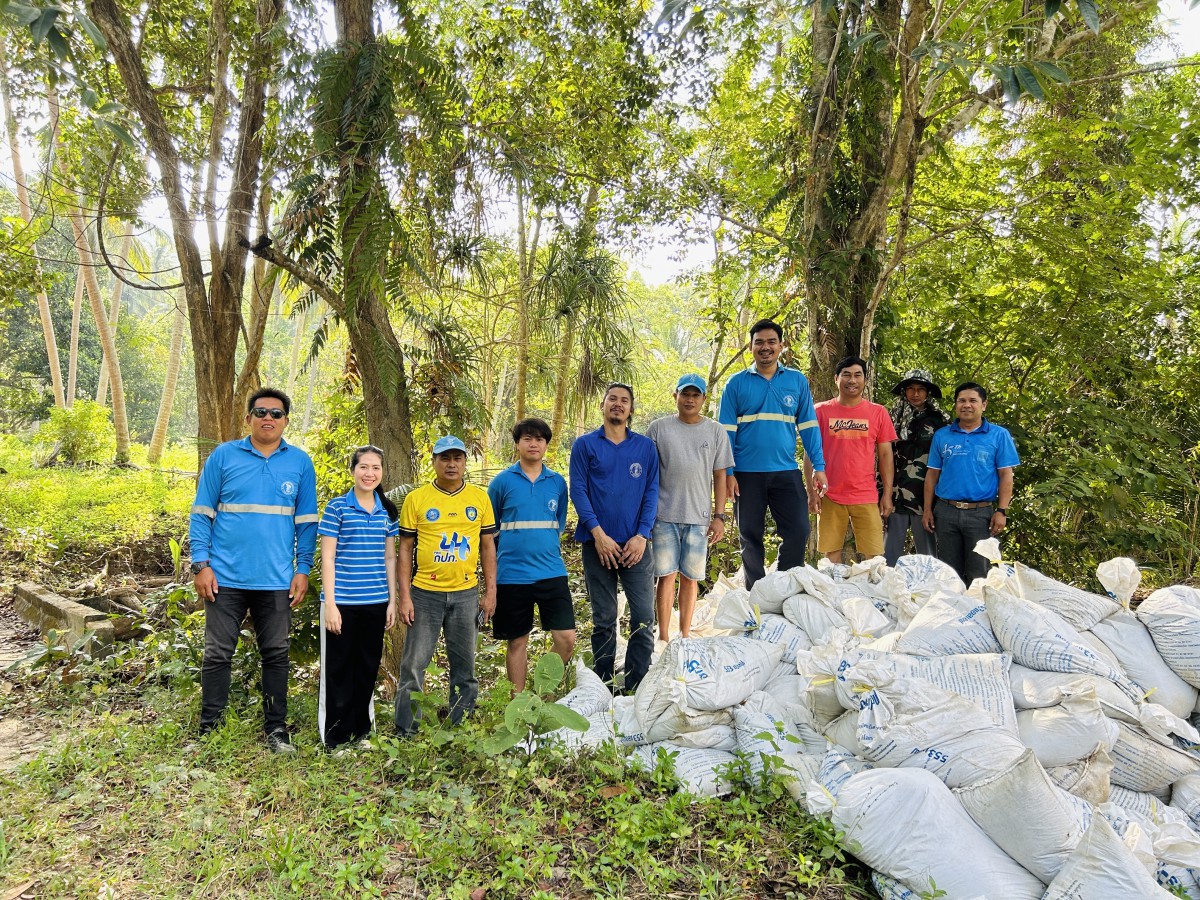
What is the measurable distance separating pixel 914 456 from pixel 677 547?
2.12 meters

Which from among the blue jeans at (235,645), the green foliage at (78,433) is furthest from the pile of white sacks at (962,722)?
the green foliage at (78,433)

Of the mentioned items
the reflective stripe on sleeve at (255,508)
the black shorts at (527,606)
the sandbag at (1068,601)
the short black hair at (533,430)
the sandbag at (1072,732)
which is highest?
the short black hair at (533,430)

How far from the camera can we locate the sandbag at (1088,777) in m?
2.52

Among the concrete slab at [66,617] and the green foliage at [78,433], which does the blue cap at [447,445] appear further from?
the green foliage at [78,433]

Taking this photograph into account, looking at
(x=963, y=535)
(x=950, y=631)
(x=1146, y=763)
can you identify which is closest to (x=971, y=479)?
(x=963, y=535)

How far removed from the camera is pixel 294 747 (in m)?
3.30

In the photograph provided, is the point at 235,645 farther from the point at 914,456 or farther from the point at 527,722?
the point at 914,456

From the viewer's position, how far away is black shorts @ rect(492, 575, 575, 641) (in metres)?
3.68

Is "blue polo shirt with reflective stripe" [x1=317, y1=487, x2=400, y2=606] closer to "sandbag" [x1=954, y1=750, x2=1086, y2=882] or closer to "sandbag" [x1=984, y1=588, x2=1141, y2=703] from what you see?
"sandbag" [x1=954, y1=750, x2=1086, y2=882]

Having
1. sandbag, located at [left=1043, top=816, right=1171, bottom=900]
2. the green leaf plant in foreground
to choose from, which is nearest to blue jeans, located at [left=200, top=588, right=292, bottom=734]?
the green leaf plant in foreground

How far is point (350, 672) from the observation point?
134 inches

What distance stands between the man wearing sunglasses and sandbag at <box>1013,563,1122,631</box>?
340 cm

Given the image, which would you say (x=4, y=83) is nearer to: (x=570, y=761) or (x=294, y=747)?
(x=294, y=747)

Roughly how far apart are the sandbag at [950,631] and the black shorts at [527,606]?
1.60 m
